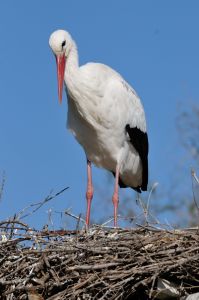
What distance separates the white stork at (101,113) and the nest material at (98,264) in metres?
2.17

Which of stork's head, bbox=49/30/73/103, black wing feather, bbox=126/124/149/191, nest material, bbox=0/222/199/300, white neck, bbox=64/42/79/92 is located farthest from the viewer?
black wing feather, bbox=126/124/149/191

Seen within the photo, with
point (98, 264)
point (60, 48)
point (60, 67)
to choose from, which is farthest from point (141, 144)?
point (98, 264)

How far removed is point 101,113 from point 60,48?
29.7 inches

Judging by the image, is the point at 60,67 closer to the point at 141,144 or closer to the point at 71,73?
the point at 71,73

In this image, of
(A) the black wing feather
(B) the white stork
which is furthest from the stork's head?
(A) the black wing feather

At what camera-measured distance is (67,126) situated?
392 inches

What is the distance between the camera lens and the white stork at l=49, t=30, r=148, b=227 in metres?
9.56

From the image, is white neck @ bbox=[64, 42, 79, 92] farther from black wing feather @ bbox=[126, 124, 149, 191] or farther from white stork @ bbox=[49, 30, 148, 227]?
black wing feather @ bbox=[126, 124, 149, 191]

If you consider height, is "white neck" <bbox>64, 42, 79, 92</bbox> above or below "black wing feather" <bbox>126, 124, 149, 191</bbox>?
above

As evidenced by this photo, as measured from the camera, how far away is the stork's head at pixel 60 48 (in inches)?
371

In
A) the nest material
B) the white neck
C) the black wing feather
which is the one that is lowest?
the nest material

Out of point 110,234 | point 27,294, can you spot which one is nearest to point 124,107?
point 110,234

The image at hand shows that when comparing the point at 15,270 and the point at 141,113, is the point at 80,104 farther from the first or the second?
the point at 15,270

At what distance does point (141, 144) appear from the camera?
10.4 metres
